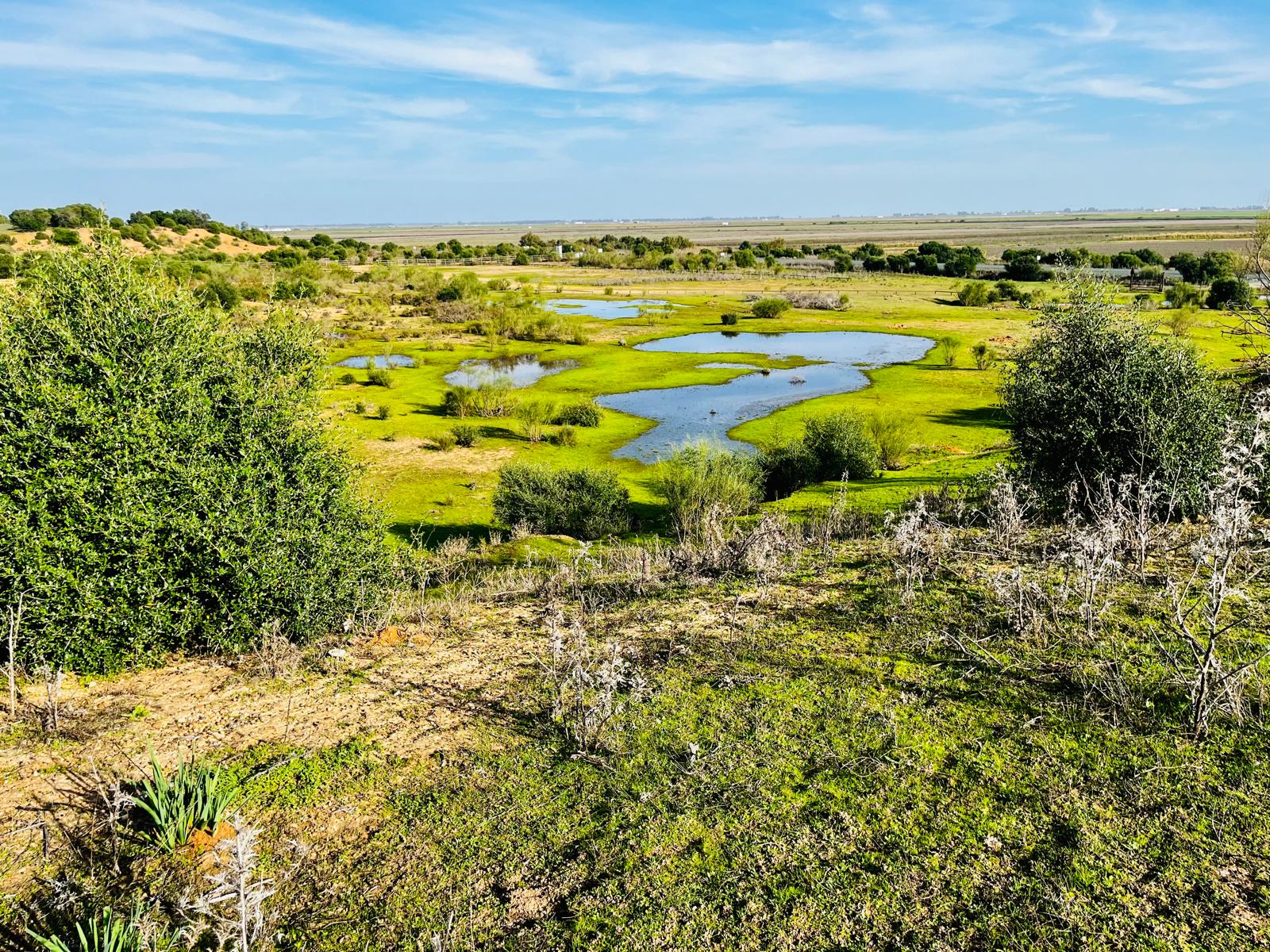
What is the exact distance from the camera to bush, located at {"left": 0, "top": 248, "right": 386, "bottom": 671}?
7660 mm

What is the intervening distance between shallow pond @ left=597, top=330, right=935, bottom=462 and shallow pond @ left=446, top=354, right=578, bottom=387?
7.37m

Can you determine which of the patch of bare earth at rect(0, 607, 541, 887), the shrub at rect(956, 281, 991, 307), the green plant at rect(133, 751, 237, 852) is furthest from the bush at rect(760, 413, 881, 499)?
the shrub at rect(956, 281, 991, 307)

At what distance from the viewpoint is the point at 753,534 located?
1131 centimetres

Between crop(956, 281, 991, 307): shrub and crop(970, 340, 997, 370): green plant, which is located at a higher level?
crop(956, 281, 991, 307): shrub

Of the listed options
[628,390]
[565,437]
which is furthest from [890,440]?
[628,390]

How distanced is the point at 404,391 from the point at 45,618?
34467 millimetres

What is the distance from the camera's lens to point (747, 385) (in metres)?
42.3

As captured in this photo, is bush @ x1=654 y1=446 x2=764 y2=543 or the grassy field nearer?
bush @ x1=654 y1=446 x2=764 y2=543

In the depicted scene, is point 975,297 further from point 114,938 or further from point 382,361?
point 114,938

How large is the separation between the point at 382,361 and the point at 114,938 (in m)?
50.8

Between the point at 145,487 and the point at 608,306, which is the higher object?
the point at 608,306

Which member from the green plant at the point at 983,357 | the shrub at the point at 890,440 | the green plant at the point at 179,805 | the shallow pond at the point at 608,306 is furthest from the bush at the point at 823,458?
the shallow pond at the point at 608,306

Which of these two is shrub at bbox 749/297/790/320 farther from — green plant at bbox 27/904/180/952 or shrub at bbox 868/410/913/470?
green plant at bbox 27/904/180/952

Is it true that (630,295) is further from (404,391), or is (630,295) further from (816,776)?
(816,776)
